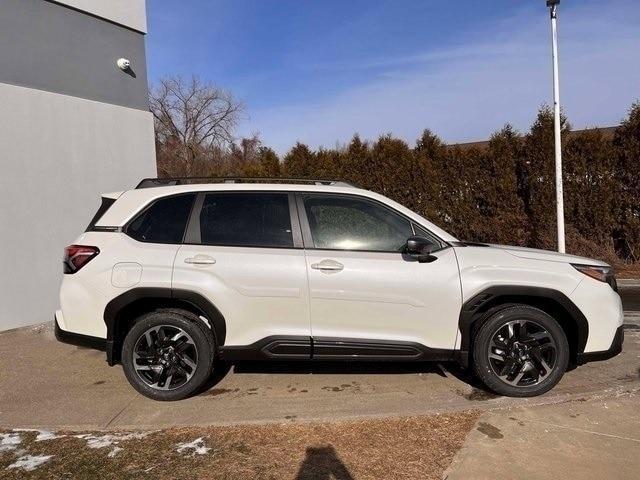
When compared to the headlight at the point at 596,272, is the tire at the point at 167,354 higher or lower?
lower

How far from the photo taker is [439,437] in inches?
136

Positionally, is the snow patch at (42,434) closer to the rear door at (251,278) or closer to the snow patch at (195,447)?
the snow patch at (195,447)

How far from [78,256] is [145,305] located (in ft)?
2.20

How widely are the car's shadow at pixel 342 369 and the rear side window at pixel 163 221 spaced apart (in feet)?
4.55

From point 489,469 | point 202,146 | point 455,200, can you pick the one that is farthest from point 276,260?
point 202,146

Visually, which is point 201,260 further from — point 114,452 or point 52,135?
point 52,135

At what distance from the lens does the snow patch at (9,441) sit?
3.47 m

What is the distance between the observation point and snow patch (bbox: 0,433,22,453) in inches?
137

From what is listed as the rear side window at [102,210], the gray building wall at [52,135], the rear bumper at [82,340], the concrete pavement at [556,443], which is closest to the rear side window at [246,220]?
the rear side window at [102,210]

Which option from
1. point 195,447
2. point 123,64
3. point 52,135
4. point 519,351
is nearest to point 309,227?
point 195,447

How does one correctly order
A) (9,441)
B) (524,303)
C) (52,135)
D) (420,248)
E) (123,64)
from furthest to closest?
(123,64)
(52,135)
(524,303)
(420,248)
(9,441)

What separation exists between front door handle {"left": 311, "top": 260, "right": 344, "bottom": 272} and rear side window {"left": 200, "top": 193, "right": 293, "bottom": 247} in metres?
0.29

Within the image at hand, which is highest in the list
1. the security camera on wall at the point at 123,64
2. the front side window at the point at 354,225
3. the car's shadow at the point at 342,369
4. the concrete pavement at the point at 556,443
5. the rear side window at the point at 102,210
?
the security camera on wall at the point at 123,64

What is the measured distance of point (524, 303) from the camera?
13.5 ft
